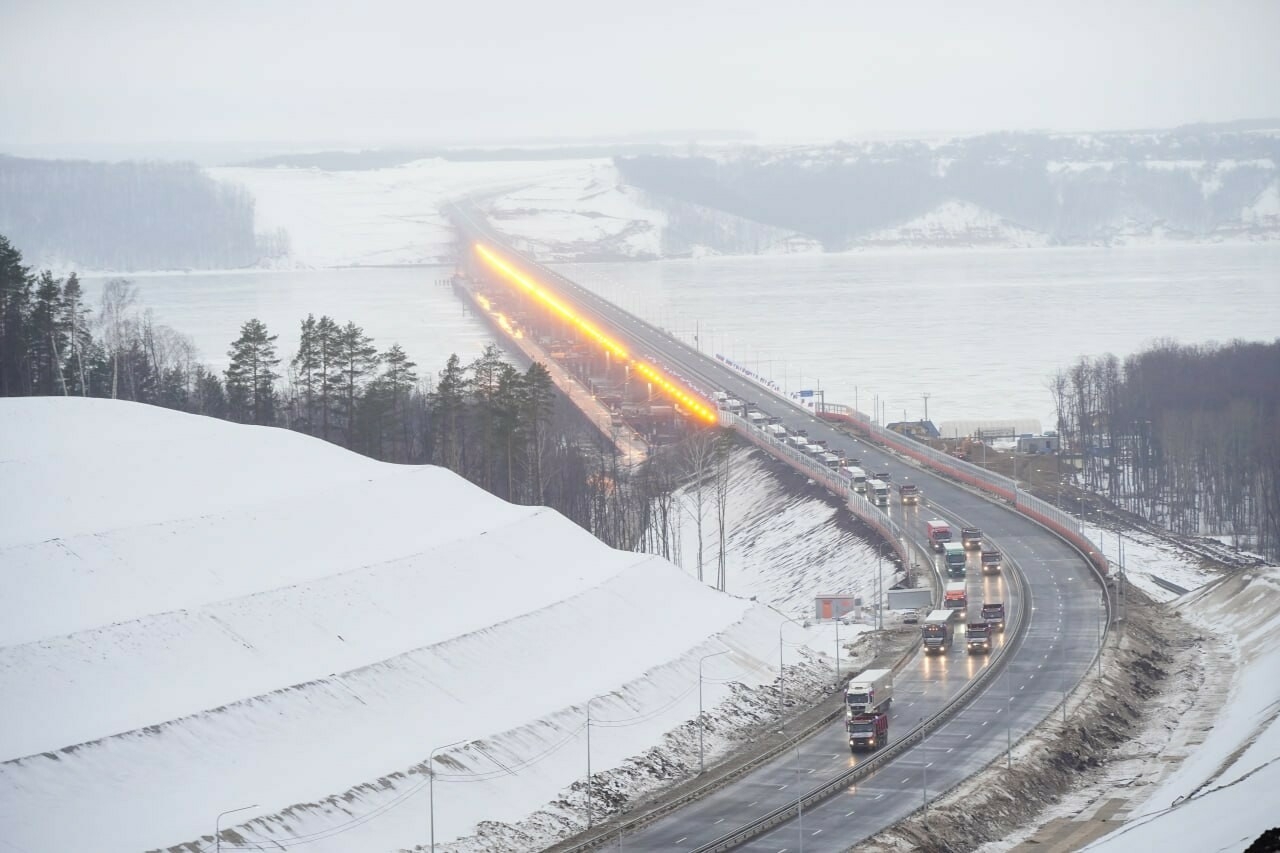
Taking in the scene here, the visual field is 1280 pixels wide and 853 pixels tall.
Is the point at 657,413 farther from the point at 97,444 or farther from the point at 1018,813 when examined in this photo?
the point at 1018,813

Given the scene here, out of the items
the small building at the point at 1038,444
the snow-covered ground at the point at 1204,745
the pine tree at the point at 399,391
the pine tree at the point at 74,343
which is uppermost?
the pine tree at the point at 74,343

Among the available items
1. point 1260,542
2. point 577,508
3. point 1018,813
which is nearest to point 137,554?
point 1018,813

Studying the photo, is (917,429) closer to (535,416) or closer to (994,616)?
(535,416)

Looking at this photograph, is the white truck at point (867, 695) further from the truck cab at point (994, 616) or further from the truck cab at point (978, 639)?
the truck cab at point (994, 616)

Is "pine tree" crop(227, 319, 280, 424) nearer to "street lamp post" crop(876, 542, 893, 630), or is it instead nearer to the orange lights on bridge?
"street lamp post" crop(876, 542, 893, 630)

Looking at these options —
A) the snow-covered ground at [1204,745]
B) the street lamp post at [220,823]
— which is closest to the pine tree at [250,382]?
the snow-covered ground at [1204,745]

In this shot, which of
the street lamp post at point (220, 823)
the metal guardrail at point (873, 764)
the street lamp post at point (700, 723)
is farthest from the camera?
the street lamp post at point (700, 723)
